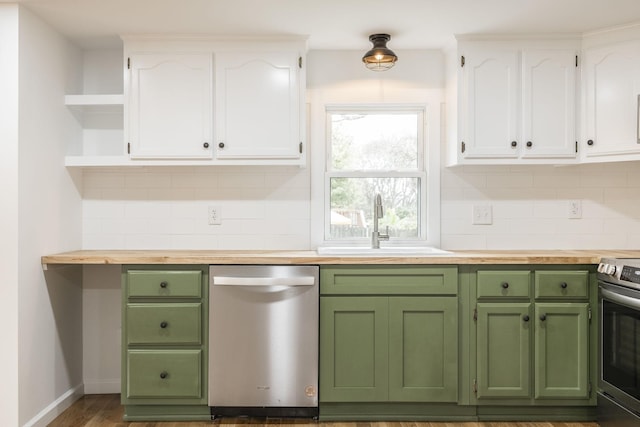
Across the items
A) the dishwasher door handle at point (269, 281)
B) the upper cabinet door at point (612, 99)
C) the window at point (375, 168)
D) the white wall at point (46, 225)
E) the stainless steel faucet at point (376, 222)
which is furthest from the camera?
the window at point (375, 168)

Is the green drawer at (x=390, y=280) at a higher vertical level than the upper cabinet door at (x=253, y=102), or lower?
lower

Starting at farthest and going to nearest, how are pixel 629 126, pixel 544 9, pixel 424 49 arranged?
pixel 424 49, pixel 629 126, pixel 544 9

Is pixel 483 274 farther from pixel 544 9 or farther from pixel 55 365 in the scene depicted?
pixel 55 365

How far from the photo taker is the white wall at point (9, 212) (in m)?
2.51

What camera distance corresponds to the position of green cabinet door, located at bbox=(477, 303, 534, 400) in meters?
2.75

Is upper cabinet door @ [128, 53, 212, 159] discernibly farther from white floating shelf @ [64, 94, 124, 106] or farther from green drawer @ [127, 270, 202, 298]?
green drawer @ [127, 270, 202, 298]

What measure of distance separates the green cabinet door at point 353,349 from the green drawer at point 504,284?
0.55 meters

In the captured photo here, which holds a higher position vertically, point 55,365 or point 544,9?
point 544,9

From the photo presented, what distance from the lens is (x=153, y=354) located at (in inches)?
Answer: 109

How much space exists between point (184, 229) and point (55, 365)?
3.58ft

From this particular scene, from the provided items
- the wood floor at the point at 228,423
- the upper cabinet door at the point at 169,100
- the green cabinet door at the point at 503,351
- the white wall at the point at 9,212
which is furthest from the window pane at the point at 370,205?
the white wall at the point at 9,212

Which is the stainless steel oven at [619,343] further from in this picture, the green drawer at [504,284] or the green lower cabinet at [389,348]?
the green lower cabinet at [389,348]

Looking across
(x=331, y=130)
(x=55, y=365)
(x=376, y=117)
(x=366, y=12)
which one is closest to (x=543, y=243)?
(x=376, y=117)

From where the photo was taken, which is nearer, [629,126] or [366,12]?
[366,12]
